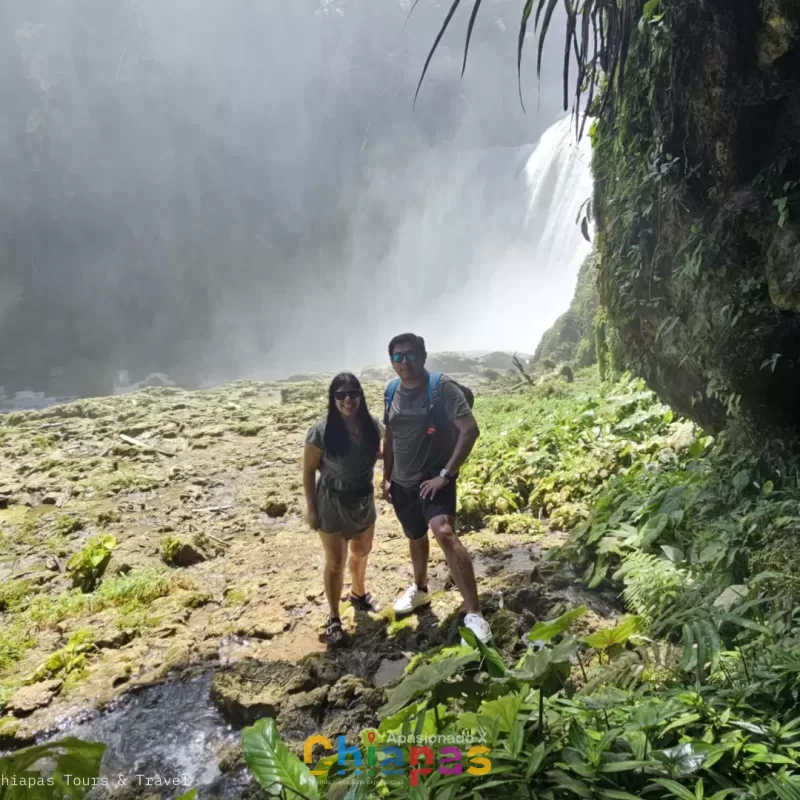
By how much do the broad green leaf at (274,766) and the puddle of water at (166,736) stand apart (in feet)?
4.15

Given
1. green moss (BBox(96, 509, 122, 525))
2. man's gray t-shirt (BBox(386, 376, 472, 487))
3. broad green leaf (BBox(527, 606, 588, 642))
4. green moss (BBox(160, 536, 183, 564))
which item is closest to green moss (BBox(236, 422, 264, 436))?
green moss (BBox(96, 509, 122, 525))

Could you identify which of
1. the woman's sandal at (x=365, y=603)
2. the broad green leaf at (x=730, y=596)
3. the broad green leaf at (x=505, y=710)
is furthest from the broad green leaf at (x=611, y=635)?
the woman's sandal at (x=365, y=603)

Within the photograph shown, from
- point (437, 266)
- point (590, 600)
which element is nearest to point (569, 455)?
point (590, 600)

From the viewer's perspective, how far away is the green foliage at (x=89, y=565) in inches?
196

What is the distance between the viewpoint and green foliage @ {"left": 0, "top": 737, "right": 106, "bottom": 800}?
1113 millimetres

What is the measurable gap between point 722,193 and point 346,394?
2.71 meters

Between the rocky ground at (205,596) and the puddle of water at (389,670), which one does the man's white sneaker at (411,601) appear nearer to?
the rocky ground at (205,596)

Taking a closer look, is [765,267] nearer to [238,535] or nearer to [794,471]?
[794,471]

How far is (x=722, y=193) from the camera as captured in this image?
336 centimetres

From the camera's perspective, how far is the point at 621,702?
1.81 m

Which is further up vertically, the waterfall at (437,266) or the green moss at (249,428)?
the waterfall at (437,266)

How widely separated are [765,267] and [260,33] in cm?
6562

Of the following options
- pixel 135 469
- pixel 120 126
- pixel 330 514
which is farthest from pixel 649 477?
pixel 120 126

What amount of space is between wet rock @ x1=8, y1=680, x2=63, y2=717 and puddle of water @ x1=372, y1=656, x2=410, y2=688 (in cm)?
210
